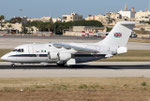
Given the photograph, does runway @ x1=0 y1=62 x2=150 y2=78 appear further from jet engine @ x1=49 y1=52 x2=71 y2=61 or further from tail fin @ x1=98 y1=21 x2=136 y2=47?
tail fin @ x1=98 y1=21 x2=136 y2=47

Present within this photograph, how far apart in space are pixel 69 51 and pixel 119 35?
5956mm

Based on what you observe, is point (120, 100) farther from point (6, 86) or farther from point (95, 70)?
point (95, 70)

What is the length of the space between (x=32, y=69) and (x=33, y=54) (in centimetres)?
209

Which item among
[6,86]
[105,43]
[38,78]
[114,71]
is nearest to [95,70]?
[114,71]

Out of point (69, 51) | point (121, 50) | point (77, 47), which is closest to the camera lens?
point (77, 47)

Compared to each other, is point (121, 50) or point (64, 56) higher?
point (121, 50)

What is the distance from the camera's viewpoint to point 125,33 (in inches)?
1630

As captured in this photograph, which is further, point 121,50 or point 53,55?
point 121,50

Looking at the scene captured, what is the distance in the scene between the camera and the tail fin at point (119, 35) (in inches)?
1622

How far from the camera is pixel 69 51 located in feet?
132

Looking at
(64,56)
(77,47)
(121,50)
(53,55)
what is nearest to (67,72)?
(64,56)

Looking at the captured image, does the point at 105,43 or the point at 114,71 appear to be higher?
the point at 105,43

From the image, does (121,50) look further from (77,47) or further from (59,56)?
(59,56)

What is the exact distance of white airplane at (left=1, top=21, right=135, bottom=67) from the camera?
39.1 m
